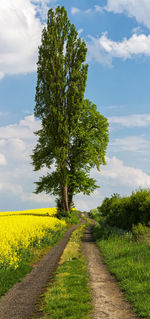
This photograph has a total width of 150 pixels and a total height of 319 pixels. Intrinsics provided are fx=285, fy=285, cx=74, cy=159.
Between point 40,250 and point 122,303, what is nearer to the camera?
point 122,303

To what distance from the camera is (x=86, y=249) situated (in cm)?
1783

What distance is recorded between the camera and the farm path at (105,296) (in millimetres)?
7574

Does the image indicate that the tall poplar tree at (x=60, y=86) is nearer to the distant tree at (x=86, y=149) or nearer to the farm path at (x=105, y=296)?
the distant tree at (x=86, y=149)

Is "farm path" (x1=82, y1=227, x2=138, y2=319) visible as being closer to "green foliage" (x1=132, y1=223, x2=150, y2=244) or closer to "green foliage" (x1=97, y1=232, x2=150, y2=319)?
"green foliage" (x1=97, y1=232, x2=150, y2=319)

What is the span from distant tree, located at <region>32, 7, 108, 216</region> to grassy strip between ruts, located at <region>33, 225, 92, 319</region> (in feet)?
66.8

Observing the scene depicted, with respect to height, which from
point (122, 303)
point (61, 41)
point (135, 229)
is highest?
point (61, 41)

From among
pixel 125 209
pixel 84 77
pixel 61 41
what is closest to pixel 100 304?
pixel 125 209

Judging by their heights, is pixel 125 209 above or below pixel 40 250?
above

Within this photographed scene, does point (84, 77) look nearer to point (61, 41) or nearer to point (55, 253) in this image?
point (61, 41)

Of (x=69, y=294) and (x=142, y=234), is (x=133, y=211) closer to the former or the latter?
(x=142, y=234)

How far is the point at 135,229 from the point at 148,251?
4.62m

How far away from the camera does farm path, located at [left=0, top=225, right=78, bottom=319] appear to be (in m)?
8.20

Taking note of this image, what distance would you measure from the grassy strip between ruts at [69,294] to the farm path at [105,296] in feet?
0.78

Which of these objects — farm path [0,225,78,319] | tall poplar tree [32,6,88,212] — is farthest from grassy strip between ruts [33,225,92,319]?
tall poplar tree [32,6,88,212]
